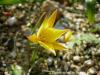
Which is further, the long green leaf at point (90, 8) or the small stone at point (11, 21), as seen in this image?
the small stone at point (11, 21)

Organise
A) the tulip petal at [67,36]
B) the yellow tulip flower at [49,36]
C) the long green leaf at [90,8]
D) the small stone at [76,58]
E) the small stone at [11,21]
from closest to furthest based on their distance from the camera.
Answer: the yellow tulip flower at [49,36]
the tulip petal at [67,36]
the small stone at [76,58]
the long green leaf at [90,8]
the small stone at [11,21]

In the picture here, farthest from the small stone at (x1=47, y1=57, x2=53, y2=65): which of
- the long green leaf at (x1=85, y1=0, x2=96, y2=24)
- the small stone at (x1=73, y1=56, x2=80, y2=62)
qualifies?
the long green leaf at (x1=85, y1=0, x2=96, y2=24)

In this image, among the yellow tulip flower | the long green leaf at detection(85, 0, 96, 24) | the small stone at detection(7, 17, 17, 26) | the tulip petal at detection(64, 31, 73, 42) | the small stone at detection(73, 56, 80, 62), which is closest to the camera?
the yellow tulip flower

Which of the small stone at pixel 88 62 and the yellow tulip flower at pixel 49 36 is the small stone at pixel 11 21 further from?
the yellow tulip flower at pixel 49 36

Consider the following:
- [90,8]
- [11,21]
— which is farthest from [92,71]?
[11,21]

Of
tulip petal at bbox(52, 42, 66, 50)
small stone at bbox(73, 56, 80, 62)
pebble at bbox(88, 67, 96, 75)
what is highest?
tulip petal at bbox(52, 42, 66, 50)

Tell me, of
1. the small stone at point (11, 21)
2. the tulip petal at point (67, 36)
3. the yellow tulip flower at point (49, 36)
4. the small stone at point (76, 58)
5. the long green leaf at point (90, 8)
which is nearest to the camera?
the yellow tulip flower at point (49, 36)

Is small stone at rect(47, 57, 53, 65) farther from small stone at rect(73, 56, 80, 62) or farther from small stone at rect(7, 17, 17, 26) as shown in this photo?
small stone at rect(7, 17, 17, 26)

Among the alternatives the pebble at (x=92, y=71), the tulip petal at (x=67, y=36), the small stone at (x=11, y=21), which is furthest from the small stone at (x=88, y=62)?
the small stone at (x=11, y=21)

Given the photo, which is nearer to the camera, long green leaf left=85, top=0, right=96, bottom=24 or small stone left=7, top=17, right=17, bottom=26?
long green leaf left=85, top=0, right=96, bottom=24

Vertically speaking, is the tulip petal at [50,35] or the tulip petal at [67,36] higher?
the tulip petal at [50,35]

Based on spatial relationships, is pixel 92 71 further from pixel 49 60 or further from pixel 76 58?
pixel 49 60

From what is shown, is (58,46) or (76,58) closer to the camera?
(58,46)
